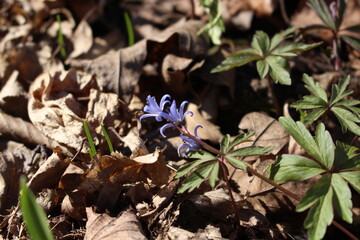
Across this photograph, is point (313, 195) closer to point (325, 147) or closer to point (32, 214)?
point (325, 147)

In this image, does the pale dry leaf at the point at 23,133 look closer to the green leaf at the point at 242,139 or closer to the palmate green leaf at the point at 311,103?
the green leaf at the point at 242,139

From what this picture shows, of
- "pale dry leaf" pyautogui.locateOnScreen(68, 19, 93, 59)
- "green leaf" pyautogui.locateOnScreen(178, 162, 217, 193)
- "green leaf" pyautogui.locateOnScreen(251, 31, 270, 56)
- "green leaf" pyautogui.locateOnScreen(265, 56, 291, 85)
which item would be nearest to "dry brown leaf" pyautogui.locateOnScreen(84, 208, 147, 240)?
"green leaf" pyautogui.locateOnScreen(178, 162, 217, 193)

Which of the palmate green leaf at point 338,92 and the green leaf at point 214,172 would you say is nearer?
the green leaf at point 214,172

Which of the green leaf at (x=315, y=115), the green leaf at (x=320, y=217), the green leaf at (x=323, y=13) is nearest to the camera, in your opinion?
the green leaf at (x=320, y=217)

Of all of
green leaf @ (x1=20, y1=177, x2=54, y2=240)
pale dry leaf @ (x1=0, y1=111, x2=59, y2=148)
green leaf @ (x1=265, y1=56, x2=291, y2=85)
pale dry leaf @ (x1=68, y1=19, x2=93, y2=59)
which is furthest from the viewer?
pale dry leaf @ (x1=68, y1=19, x2=93, y2=59)

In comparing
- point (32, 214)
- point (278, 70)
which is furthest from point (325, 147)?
point (32, 214)

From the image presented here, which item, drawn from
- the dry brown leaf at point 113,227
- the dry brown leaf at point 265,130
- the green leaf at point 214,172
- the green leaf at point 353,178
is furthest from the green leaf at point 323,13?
the dry brown leaf at point 113,227

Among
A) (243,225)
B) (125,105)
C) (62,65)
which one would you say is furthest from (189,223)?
(62,65)

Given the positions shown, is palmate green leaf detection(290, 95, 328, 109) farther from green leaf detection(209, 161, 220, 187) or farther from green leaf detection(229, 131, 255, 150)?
green leaf detection(209, 161, 220, 187)
